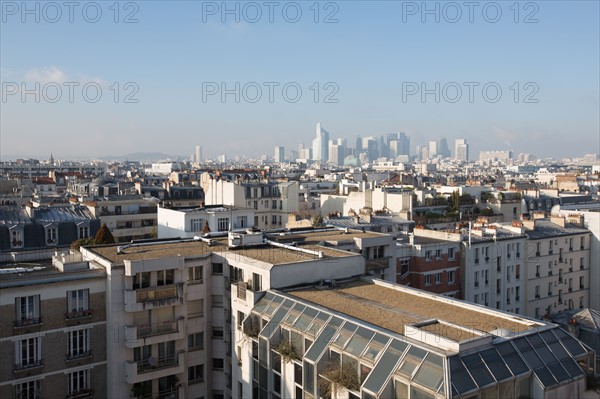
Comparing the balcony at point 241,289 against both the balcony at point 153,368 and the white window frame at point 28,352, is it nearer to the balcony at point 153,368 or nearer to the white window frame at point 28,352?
the balcony at point 153,368

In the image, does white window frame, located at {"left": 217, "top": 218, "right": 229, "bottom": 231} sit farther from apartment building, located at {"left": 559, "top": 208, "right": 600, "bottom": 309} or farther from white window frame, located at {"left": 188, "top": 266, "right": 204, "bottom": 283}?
apartment building, located at {"left": 559, "top": 208, "right": 600, "bottom": 309}

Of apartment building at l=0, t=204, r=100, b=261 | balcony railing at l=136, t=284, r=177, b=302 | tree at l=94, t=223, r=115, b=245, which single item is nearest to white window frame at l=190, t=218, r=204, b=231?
tree at l=94, t=223, r=115, b=245

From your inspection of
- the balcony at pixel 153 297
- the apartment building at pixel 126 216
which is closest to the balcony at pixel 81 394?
the balcony at pixel 153 297

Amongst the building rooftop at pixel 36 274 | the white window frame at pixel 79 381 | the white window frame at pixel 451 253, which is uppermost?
the building rooftop at pixel 36 274

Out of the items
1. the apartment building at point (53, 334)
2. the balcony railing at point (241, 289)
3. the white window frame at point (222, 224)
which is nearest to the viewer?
the apartment building at point (53, 334)

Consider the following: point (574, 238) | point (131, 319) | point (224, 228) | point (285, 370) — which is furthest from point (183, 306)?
point (574, 238)

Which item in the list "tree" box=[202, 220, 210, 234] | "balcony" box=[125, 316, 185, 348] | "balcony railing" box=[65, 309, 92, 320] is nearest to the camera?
"balcony railing" box=[65, 309, 92, 320]
